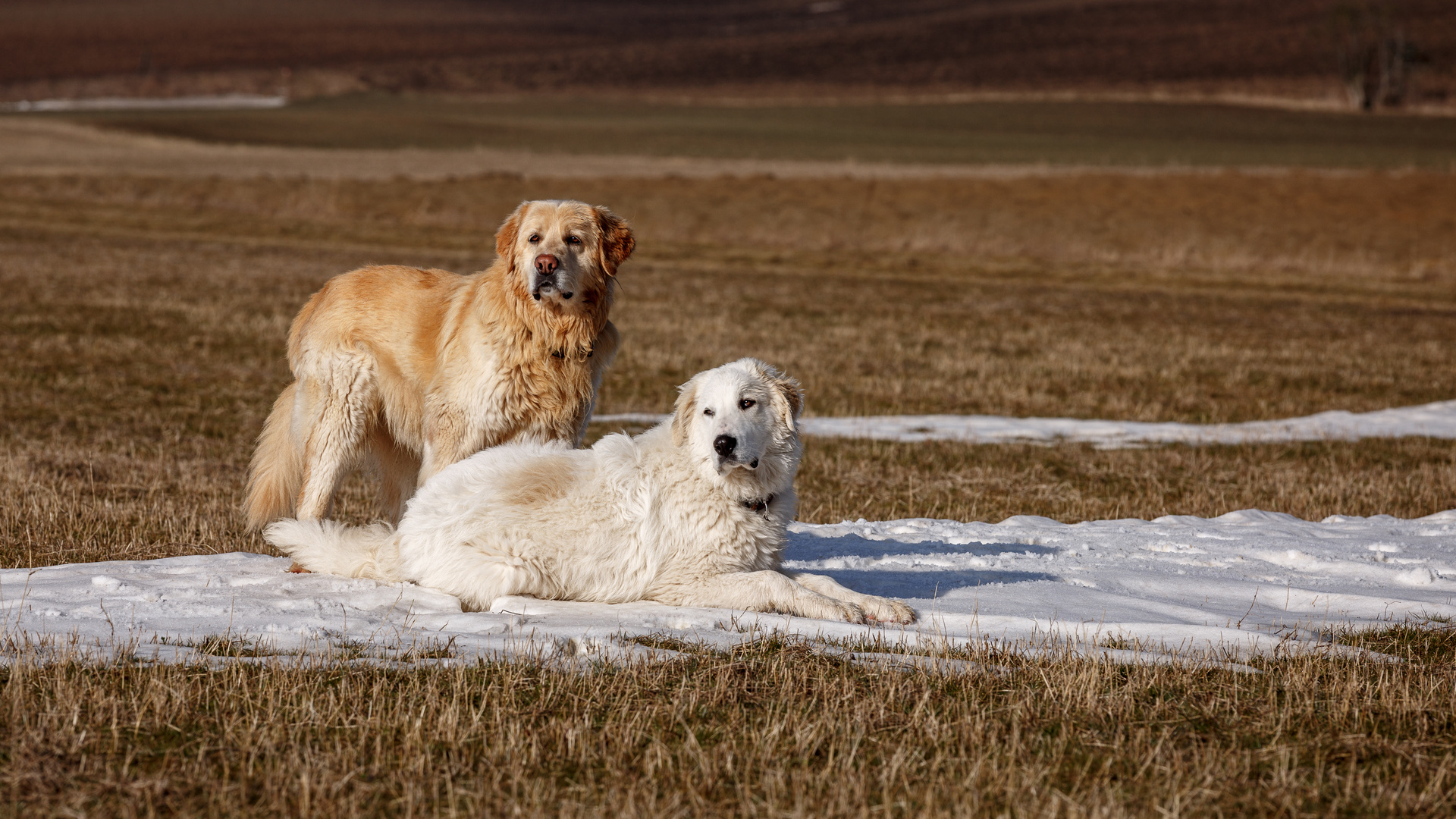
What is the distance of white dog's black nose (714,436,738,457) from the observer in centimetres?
623

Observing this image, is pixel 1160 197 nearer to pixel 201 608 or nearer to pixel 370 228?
pixel 370 228

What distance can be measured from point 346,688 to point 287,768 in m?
0.73

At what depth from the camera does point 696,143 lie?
67812 millimetres

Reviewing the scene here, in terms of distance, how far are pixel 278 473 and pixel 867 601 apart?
3.73 m

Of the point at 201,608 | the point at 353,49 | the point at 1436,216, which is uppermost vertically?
the point at 353,49

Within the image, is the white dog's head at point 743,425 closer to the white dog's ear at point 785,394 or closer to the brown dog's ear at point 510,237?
the white dog's ear at point 785,394

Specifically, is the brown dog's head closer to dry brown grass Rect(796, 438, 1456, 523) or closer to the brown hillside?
dry brown grass Rect(796, 438, 1456, 523)

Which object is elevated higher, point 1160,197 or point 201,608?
point 1160,197

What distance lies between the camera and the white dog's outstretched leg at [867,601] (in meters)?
6.28

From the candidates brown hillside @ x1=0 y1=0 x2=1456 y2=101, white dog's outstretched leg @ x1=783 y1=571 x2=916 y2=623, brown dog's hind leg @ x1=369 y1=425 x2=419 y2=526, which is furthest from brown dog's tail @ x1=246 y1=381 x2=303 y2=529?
brown hillside @ x1=0 y1=0 x2=1456 y2=101

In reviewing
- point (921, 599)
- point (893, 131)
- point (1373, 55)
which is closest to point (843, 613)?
point (921, 599)

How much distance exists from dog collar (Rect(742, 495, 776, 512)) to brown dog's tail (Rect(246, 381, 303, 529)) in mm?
2942

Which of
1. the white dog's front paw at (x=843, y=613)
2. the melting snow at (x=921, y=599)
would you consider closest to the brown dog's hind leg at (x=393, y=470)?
the melting snow at (x=921, y=599)

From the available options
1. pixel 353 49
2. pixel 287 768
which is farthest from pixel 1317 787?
pixel 353 49
